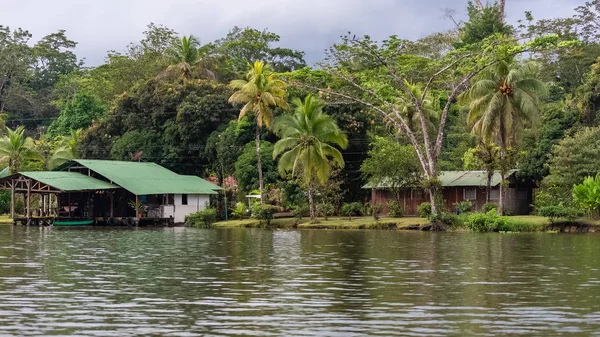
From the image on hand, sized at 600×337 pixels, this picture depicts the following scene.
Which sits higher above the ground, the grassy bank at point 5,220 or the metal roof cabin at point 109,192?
the metal roof cabin at point 109,192

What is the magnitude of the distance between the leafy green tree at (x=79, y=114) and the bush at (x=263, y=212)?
30025mm

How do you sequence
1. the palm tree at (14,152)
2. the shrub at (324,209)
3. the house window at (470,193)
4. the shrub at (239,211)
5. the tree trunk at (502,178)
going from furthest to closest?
the palm tree at (14,152), the shrub at (239,211), the house window at (470,193), the shrub at (324,209), the tree trunk at (502,178)

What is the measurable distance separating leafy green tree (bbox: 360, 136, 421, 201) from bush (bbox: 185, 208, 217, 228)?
36.1ft

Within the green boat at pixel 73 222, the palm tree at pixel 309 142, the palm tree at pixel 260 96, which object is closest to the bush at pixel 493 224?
the palm tree at pixel 309 142

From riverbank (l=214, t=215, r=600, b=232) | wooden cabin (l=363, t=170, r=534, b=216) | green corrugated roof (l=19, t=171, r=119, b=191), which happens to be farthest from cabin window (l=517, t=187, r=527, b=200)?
green corrugated roof (l=19, t=171, r=119, b=191)

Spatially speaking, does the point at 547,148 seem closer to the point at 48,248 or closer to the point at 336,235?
the point at 336,235

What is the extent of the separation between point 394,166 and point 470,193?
5751mm

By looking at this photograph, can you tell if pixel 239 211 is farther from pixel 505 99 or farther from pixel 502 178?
pixel 505 99

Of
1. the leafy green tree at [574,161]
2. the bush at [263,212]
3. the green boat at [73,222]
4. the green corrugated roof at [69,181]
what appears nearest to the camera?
the leafy green tree at [574,161]

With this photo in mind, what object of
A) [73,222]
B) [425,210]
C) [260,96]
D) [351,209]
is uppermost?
[260,96]

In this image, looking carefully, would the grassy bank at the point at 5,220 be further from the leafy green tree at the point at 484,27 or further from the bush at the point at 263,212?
the leafy green tree at the point at 484,27

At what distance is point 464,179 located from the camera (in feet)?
186

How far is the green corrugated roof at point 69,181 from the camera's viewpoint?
56406mm

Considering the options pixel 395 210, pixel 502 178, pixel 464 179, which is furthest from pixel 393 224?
pixel 464 179
